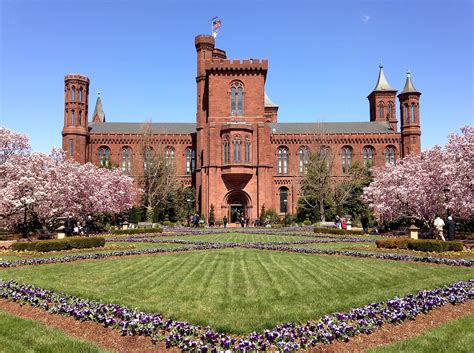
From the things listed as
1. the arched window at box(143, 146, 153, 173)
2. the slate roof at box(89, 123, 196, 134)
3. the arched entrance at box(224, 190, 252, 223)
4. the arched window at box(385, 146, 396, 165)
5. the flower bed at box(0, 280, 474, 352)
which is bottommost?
the flower bed at box(0, 280, 474, 352)

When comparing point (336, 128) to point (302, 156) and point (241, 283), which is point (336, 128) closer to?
point (302, 156)

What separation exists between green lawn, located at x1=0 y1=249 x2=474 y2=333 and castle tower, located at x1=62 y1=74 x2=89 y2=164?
1791 inches

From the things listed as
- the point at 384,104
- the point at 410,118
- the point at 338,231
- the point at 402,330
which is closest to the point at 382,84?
the point at 384,104

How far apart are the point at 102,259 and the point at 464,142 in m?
21.9

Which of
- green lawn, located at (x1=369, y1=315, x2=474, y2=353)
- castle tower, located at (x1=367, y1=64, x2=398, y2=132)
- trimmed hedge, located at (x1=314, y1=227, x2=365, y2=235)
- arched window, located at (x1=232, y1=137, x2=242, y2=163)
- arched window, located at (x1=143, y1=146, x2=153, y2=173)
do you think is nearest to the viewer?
green lawn, located at (x1=369, y1=315, x2=474, y2=353)

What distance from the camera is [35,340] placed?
7.93m

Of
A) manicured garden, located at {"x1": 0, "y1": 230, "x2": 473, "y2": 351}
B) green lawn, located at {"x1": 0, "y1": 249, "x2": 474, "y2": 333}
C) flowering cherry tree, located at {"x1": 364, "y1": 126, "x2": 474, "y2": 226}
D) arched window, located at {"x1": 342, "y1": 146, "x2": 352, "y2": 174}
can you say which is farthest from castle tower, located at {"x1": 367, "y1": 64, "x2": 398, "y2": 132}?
green lawn, located at {"x1": 0, "y1": 249, "x2": 474, "y2": 333}

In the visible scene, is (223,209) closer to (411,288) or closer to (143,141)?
(143,141)

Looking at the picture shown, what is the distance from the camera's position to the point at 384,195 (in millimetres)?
33625

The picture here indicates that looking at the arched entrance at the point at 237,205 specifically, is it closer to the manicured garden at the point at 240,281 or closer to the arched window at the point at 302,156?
the arched window at the point at 302,156

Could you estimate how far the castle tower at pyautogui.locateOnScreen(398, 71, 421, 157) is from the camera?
61219 millimetres

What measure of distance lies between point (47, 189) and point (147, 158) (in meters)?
28.4

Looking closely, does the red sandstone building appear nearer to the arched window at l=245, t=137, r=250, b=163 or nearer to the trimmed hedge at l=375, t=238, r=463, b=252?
the arched window at l=245, t=137, r=250, b=163

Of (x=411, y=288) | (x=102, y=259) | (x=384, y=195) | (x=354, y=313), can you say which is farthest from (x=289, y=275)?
(x=384, y=195)
